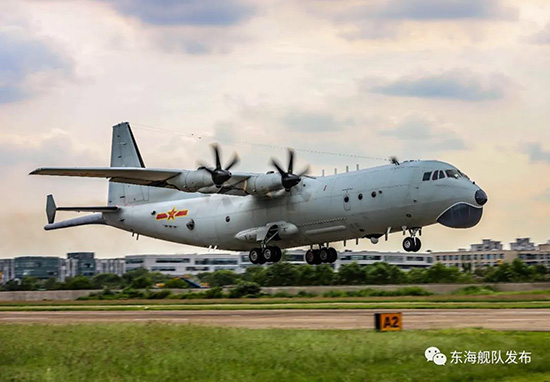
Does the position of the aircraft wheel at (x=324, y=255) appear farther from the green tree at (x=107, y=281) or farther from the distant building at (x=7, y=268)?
the distant building at (x=7, y=268)

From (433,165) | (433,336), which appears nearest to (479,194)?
(433,165)

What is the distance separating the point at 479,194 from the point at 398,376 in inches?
927

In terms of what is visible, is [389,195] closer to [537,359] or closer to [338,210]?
[338,210]

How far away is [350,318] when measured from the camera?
107 ft

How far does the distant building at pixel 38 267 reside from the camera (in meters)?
115

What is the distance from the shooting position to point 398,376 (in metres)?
18.9

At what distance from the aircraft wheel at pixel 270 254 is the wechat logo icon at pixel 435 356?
1089 inches

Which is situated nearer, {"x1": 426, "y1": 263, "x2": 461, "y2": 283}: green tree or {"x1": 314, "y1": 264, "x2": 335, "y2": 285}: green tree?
{"x1": 426, "y1": 263, "x2": 461, "y2": 283}: green tree

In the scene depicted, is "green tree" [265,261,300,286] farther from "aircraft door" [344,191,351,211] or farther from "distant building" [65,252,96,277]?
"distant building" [65,252,96,277]

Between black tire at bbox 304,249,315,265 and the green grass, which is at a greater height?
black tire at bbox 304,249,315,265

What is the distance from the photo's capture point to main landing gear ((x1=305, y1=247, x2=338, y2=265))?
4950 cm

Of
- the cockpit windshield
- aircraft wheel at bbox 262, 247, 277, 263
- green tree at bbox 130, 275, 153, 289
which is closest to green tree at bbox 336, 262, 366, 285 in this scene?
green tree at bbox 130, 275, 153, 289

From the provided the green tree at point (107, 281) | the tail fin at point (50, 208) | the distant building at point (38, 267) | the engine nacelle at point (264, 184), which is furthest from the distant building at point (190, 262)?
the engine nacelle at point (264, 184)

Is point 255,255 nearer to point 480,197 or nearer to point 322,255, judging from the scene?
point 322,255
